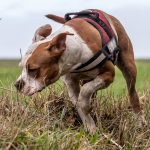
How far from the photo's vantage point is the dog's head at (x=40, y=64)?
7012mm

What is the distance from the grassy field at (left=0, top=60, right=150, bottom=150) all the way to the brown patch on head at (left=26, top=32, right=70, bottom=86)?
375 millimetres

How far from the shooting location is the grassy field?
5.93m

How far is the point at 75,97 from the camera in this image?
795 centimetres

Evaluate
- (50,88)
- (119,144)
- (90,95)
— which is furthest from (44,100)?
(119,144)

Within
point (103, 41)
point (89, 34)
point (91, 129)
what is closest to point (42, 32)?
point (89, 34)


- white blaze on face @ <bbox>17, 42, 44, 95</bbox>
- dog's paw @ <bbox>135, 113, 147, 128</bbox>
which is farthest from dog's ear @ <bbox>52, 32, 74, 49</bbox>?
dog's paw @ <bbox>135, 113, 147, 128</bbox>

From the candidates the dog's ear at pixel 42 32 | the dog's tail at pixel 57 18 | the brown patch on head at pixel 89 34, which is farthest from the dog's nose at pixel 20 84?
the dog's tail at pixel 57 18

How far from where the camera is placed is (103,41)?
7.56 meters

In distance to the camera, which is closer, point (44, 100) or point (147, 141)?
point (147, 141)

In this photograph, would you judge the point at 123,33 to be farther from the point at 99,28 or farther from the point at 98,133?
the point at 98,133

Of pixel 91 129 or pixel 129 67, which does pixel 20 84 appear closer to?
pixel 91 129

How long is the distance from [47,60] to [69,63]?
1.12 ft

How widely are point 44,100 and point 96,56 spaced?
106cm

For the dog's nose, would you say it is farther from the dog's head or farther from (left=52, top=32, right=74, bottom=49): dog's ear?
(left=52, top=32, right=74, bottom=49): dog's ear
